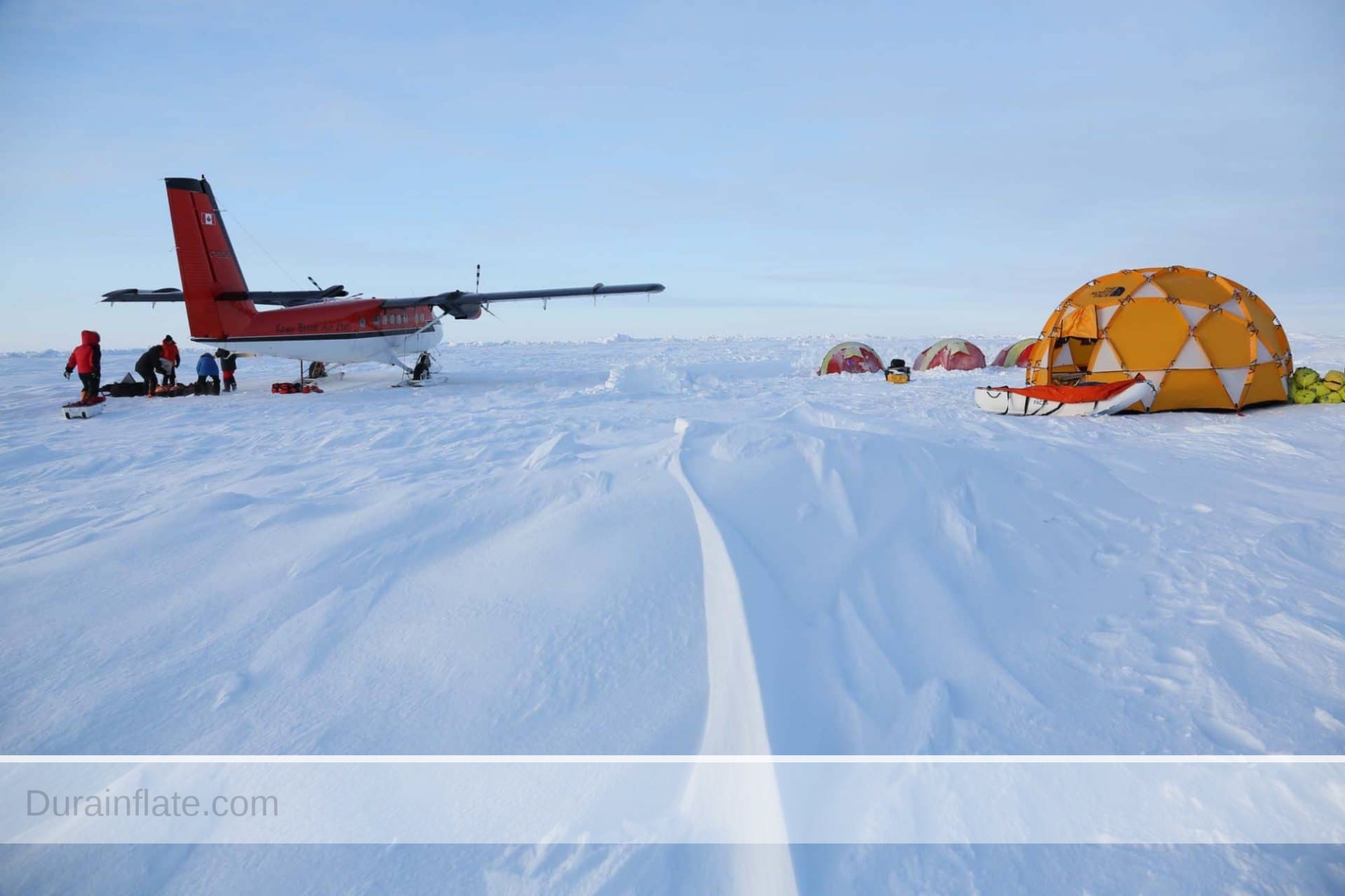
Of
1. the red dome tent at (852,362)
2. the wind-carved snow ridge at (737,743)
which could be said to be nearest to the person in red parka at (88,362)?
the wind-carved snow ridge at (737,743)

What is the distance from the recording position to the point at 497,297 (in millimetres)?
19688

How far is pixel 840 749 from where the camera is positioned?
230 centimetres

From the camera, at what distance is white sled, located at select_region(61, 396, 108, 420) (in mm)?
12094

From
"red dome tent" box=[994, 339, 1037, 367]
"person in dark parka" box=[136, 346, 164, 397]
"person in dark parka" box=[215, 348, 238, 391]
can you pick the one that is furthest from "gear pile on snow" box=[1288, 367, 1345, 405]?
"person in dark parka" box=[136, 346, 164, 397]

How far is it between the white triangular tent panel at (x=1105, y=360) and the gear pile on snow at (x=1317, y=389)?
3383 millimetres

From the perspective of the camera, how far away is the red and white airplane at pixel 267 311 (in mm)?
16062

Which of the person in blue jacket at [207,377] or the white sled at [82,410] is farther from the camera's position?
the person in blue jacket at [207,377]

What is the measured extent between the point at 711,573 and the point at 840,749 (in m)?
1.23

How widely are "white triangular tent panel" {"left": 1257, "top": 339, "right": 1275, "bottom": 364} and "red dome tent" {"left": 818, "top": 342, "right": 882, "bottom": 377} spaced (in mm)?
10462

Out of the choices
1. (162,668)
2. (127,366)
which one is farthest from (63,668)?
(127,366)

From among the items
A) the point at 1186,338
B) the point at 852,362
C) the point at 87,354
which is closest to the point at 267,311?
the point at 87,354

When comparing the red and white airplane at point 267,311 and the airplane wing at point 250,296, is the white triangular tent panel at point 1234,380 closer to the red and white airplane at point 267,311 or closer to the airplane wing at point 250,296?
the red and white airplane at point 267,311

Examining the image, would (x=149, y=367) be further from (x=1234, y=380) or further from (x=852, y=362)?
(x=1234, y=380)

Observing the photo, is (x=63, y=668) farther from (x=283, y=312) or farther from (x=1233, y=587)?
(x=283, y=312)
